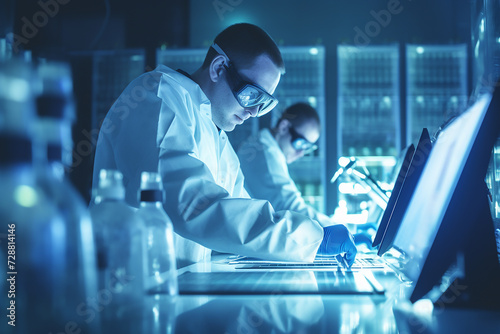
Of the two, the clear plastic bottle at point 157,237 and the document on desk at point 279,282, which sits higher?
the clear plastic bottle at point 157,237

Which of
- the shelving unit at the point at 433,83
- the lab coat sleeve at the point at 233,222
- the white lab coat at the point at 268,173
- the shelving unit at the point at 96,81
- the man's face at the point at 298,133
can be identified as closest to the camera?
the lab coat sleeve at the point at 233,222

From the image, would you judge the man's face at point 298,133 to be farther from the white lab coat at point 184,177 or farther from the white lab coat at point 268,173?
the white lab coat at point 184,177

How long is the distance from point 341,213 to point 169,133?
1739 millimetres

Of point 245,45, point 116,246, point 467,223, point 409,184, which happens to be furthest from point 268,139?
point 116,246

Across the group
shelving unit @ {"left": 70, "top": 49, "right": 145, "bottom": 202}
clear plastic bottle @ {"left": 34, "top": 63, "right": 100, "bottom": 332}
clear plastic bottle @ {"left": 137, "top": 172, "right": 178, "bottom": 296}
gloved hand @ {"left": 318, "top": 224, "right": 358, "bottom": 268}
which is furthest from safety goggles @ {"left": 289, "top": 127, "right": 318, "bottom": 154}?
clear plastic bottle @ {"left": 34, "top": 63, "right": 100, "bottom": 332}

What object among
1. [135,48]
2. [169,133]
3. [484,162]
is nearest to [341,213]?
[169,133]

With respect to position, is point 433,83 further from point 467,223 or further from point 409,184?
point 467,223

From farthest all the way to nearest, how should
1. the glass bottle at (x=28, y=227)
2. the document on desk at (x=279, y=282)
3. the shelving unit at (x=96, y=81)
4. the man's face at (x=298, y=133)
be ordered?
the shelving unit at (x=96, y=81), the man's face at (x=298, y=133), the document on desk at (x=279, y=282), the glass bottle at (x=28, y=227)

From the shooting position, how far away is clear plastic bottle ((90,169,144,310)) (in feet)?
2.04

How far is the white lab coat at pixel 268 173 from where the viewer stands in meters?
3.12

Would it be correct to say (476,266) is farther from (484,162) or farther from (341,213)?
(341,213)

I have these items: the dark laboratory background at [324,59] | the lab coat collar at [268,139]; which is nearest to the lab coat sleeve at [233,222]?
the lab coat collar at [268,139]

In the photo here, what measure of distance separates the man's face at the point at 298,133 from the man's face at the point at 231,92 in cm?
128

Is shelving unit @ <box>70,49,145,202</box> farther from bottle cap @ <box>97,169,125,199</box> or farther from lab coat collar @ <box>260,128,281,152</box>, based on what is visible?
bottle cap @ <box>97,169,125,199</box>
